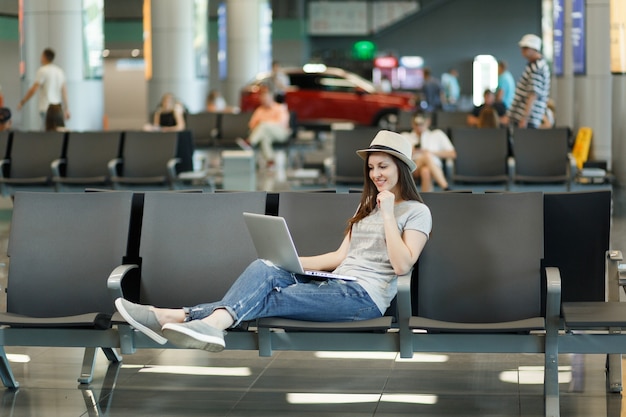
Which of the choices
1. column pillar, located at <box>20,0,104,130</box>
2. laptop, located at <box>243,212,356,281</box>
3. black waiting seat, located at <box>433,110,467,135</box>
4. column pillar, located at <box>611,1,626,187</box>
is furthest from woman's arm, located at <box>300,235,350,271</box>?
column pillar, located at <box>20,0,104,130</box>

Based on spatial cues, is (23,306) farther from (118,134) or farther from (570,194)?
(118,134)

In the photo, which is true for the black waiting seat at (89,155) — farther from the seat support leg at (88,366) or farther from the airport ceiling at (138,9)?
the airport ceiling at (138,9)

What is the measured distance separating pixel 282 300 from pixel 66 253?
129cm

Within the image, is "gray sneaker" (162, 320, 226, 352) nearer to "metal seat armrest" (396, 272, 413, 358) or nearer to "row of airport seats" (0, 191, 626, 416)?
"row of airport seats" (0, 191, 626, 416)

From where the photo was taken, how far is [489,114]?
13.6 meters

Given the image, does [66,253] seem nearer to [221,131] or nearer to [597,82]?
[597,82]

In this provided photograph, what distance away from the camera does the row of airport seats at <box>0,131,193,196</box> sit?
12406 millimetres

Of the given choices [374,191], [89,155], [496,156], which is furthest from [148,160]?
[374,191]

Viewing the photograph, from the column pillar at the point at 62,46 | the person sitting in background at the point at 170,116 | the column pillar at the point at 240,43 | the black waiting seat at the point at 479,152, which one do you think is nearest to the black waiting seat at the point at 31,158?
the black waiting seat at the point at 479,152

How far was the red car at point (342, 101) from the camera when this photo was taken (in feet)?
97.7

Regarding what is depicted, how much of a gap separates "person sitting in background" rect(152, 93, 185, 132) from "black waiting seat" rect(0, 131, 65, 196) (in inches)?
249

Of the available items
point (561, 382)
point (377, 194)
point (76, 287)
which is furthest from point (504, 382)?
point (76, 287)

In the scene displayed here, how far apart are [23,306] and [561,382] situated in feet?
8.97

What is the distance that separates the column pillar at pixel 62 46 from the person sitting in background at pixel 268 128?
2.66 metres
